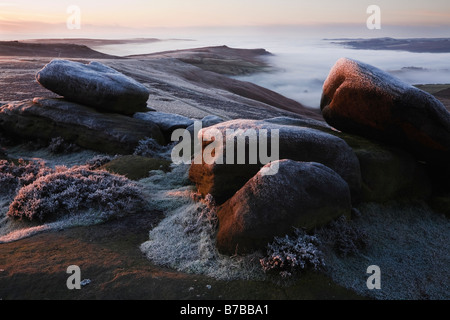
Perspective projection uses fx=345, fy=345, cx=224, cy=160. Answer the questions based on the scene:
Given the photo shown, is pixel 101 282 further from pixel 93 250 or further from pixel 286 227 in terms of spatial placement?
pixel 286 227

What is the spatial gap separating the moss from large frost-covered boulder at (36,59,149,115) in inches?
149

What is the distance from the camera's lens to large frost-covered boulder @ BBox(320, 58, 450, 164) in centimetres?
858

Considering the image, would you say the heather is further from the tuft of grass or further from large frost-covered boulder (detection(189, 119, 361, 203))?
the tuft of grass

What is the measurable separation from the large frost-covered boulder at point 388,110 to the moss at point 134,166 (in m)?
5.70

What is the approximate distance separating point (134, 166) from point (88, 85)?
16.6 ft

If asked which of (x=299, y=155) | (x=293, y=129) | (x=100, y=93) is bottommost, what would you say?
(x=299, y=155)

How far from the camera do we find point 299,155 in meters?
8.24

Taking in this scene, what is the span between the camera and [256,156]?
7.70m

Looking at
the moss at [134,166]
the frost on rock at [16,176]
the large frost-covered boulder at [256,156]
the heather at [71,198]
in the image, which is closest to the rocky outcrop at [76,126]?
the moss at [134,166]

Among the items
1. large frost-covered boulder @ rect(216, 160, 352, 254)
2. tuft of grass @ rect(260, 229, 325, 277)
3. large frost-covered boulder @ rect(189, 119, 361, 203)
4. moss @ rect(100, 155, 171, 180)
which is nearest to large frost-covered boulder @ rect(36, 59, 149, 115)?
moss @ rect(100, 155, 171, 180)

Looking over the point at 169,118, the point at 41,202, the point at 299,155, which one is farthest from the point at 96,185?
the point at 169,118
